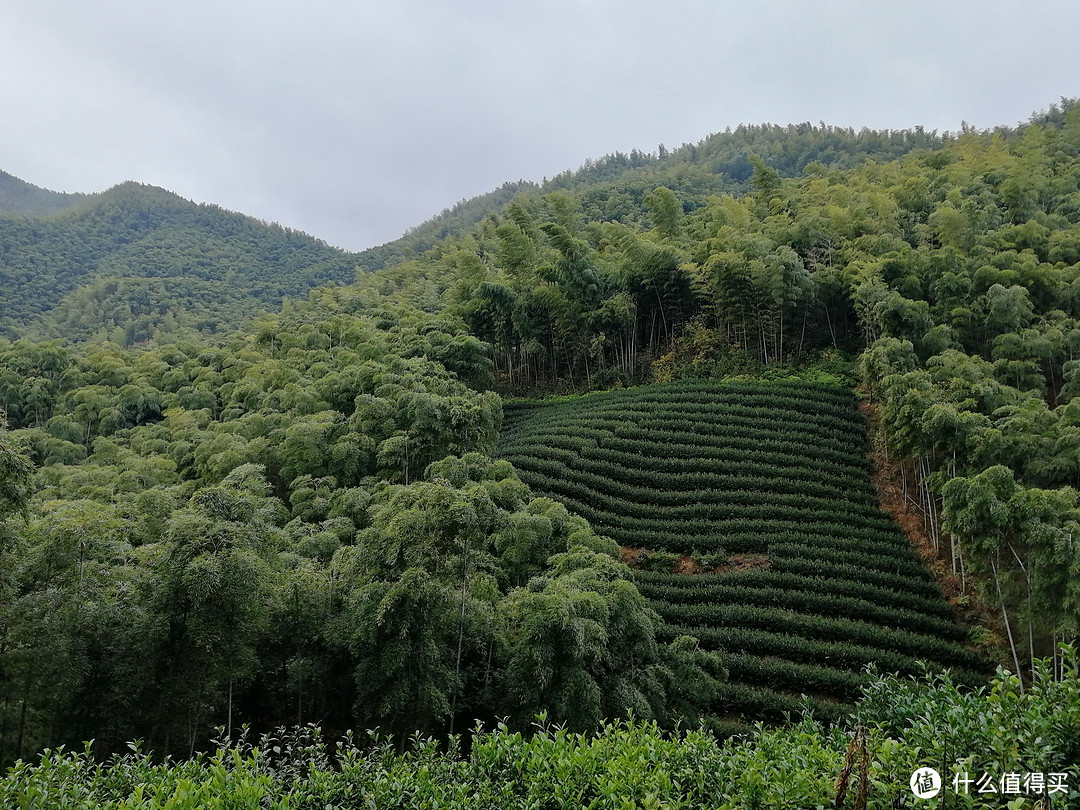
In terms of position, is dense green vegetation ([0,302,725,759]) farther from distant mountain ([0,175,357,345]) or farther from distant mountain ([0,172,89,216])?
distant mountain ([0,172,89,216])

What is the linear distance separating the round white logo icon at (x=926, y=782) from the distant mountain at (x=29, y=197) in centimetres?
14625

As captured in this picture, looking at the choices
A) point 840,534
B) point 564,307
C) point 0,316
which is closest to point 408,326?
point 564,307

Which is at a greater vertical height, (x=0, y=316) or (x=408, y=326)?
(x=0, y=316)

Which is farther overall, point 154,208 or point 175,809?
point 154,208

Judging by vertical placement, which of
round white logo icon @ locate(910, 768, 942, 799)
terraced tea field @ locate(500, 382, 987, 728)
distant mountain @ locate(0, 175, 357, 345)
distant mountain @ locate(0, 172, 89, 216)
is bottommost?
terraced tea field @ locate(500, 382, 987, 728)

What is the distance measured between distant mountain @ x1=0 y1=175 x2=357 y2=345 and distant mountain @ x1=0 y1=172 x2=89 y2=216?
30045mm

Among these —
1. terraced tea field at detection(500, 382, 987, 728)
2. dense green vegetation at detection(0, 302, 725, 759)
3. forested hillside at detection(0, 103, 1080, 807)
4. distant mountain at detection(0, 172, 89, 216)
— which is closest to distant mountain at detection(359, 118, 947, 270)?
forested hillside at detection(0, 103, 1080, 807)

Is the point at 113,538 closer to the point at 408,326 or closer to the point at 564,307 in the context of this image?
the point at 408,326

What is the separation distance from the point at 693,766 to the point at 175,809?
352cm

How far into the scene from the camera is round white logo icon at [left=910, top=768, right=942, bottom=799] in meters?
3.30

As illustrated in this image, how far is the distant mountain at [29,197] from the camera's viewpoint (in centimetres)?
11500

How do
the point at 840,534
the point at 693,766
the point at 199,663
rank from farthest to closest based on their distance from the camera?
the point at 840,534, the point at 199,663, the point at 693,766

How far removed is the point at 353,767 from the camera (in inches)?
194

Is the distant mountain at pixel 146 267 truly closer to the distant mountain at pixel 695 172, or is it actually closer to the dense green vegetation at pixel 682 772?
the distant mountain at pixel 695 172
